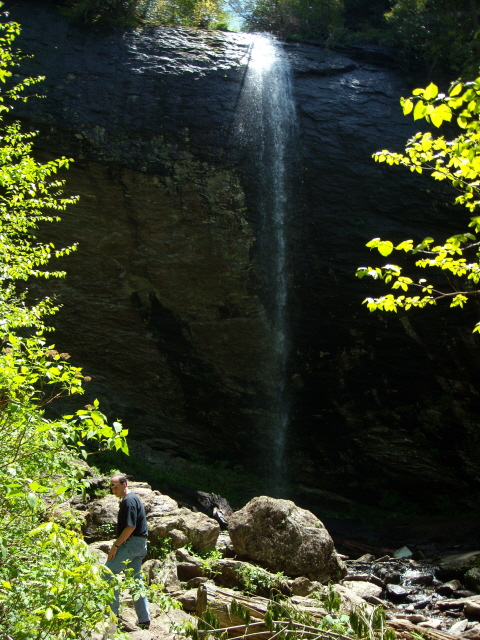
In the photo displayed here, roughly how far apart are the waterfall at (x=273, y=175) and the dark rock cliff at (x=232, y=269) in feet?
0.67

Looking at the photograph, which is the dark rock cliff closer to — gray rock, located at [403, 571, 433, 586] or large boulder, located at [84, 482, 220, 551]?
gray rock, located at [403, 571, 433, 586]

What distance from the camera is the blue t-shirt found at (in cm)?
489

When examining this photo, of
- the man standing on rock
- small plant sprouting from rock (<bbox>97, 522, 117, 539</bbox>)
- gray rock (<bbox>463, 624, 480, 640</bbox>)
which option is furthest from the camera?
small plant sprouting from rock (<bbox>97, 522, 117, 539</bbox>)

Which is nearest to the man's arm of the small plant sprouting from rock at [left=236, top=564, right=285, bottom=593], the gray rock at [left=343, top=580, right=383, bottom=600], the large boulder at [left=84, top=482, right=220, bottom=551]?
the small plant sprouting from rock at [left=236, top=564, right=285, bottom=593]

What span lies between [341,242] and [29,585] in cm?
1085

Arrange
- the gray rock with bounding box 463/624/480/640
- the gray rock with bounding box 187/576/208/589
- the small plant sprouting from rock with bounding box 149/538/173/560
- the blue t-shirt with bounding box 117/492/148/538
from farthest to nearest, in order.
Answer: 1. the small plant sprouting from rock with bounding box 149/538/173/560
2. the gray rock with bounding box 187/576/208/589
3. the gray rock with bounding box 463/624/480/640
4. the blue t-shirt with bounding box 117/492/148/538

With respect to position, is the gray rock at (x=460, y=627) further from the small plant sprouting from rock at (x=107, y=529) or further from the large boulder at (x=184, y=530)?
the small plant sprouting from rock at (x=107, y=529)

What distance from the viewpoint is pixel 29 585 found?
9.23 ft

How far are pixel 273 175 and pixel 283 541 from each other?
8676mm

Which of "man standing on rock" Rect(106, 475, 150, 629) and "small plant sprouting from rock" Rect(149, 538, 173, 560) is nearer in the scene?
"man standing on rock" Rect(106, 475, 150, 629)

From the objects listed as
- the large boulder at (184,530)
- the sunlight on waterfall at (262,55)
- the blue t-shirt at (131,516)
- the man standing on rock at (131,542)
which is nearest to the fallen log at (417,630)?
the man standing on rock at (131,542)

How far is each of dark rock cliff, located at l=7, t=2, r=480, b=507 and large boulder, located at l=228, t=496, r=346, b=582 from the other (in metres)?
6.54

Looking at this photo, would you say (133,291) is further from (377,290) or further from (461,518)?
(461,518)

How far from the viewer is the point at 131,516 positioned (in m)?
4.89
